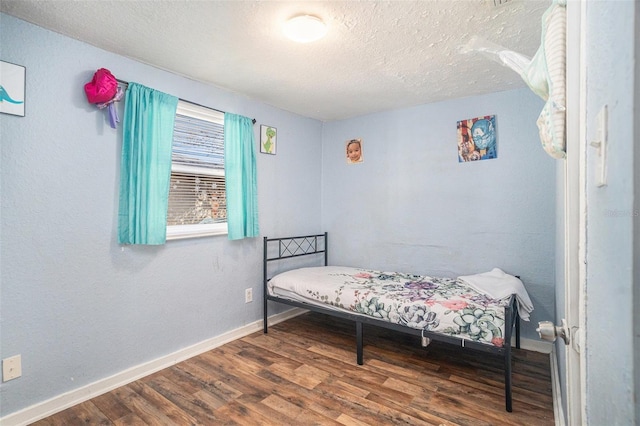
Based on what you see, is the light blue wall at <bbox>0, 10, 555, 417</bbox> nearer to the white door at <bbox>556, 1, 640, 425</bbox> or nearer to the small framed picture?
the small framed picture

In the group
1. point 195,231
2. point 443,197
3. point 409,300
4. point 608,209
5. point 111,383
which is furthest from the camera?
point 443,197

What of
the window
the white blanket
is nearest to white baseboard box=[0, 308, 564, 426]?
the white blanket

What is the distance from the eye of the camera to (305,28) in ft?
5.75

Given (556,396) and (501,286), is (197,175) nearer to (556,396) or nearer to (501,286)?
(501,286)

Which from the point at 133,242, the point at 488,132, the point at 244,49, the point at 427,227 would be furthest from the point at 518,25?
the point at 133,242

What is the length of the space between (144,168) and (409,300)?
220 cm

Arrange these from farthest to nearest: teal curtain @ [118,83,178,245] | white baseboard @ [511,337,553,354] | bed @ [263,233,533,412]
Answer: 1. white baseboard @ [511,337,553,354]
2. teal curtain @ [118,83,178,245]
3. bed @ [263,233,533,412]

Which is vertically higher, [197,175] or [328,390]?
[197,175]

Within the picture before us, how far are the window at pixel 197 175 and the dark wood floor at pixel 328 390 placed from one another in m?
1.10

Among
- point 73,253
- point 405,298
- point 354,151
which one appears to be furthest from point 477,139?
point 73,253

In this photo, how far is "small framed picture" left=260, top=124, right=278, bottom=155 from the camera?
3.24 metres

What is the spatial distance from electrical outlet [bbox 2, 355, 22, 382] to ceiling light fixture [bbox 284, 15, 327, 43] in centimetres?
246

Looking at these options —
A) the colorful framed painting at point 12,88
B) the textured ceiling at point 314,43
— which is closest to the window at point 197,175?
the textured ceiling at point 314,43

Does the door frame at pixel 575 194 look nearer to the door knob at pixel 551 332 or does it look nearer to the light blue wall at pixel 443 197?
the door knob at pixel 551 332
